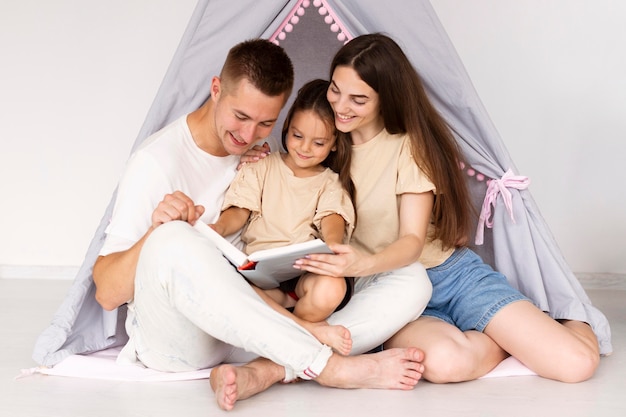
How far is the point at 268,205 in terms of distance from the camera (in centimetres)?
234

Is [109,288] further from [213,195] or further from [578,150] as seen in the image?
[578,150]

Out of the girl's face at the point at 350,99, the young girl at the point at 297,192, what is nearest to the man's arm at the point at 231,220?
the young girl at the point at 297,192

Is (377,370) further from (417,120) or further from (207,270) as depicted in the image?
(417,120)

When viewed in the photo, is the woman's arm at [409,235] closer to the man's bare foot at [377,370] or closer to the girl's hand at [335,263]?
the girl's hand at [335,263]

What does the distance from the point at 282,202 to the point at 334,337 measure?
0.46 metres

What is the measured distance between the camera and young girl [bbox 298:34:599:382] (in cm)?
216

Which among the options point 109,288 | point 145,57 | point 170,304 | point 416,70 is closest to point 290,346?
point 170,304

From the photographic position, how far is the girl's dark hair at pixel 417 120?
227 centimetres

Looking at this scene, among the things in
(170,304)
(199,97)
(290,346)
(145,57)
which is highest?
(145,57)

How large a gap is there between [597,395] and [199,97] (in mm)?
1374

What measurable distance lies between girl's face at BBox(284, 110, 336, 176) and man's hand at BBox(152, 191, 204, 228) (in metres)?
0.41

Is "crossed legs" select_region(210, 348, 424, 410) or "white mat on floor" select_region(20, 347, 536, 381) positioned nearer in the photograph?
"crossed legs" select_region(210, 348, 424, 410)

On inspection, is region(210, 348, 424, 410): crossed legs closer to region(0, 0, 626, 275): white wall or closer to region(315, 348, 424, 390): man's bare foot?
region(315, 348, 424, 390): man's bare foot

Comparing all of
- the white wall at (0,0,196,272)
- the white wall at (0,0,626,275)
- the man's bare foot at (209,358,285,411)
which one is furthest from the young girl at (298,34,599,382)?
the white wall at (0,0,196,272)
